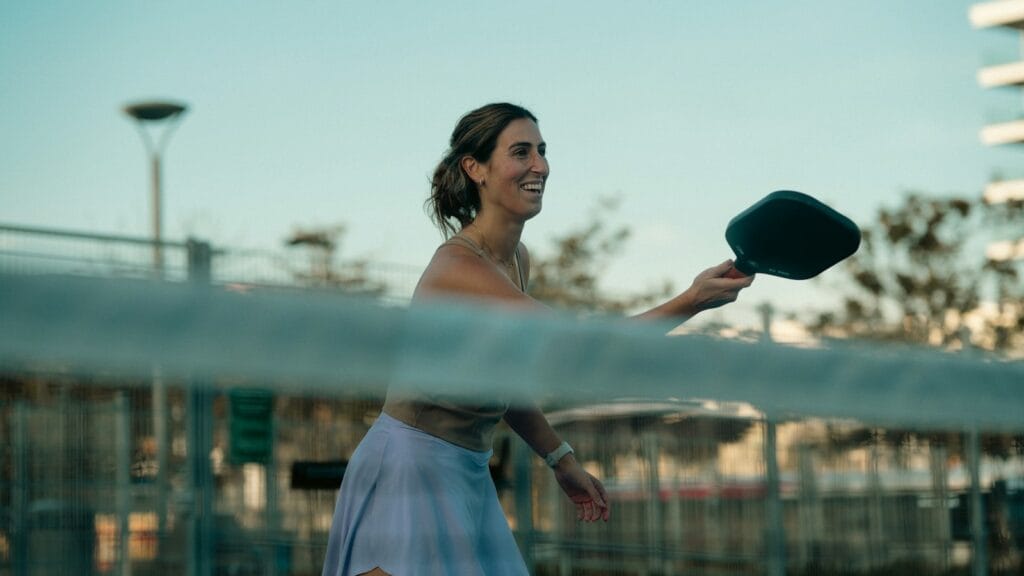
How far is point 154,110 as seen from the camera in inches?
605

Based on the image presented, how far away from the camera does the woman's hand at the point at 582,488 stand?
3615 millimetres

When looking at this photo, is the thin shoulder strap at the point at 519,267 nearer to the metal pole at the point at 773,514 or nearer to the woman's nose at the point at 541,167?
the woman's nose at the point at 541,167

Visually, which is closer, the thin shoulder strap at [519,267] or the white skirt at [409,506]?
the white skirt at [409,506]

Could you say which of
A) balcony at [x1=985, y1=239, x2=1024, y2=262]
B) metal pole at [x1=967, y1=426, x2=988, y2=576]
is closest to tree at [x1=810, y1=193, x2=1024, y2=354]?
balcony at [x1=985, y1=239, x2=1024, y2=262]

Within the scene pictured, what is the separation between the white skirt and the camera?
10.2 feet

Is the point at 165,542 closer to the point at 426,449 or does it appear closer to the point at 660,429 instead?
the point at 426,449

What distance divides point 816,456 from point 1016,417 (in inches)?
126

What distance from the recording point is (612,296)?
26.1 ft

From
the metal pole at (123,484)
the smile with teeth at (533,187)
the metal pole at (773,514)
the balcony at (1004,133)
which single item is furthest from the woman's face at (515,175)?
the balcony at (1004,133)

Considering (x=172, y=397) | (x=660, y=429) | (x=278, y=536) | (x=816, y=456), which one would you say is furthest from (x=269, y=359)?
(x=816, y=456)

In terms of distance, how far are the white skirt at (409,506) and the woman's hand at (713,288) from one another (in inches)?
25.4

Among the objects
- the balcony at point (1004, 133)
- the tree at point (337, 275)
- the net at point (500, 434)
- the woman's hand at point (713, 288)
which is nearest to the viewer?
the net at point (500, 434)

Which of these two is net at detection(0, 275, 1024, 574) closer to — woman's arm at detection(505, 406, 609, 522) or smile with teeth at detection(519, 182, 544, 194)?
woman's arm at detection(505, 406, 609, 522)

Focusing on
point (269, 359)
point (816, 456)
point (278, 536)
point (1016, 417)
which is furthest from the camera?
point (816, 456)
